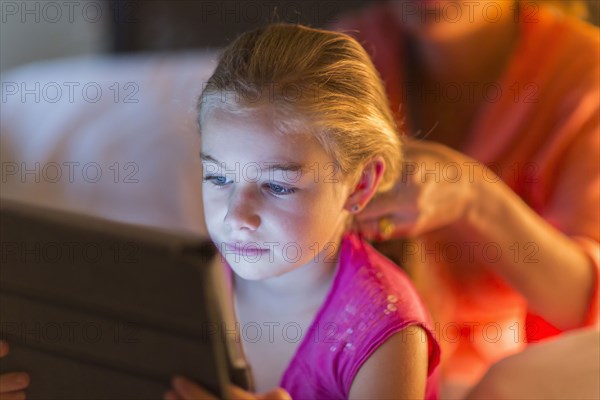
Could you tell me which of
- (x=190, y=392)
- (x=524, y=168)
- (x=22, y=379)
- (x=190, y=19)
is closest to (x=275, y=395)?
(x=190, y=392)

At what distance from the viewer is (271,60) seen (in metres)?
0.55

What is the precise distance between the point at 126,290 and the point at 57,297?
0.19 feet

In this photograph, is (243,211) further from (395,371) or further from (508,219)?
(508,219)

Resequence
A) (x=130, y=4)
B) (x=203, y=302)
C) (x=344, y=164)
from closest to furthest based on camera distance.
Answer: (x=203, y=302) → (x=344, y=164) → (x=130, y=4)

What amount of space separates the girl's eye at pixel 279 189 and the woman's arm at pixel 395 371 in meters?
0.13

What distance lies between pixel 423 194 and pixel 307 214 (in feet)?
0.56

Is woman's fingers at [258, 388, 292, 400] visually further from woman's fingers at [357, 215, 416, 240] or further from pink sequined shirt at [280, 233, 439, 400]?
woman's fingers at [357, 215, 416, 240]

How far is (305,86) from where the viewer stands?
54cm

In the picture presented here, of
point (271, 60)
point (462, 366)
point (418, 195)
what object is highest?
point (271, 60)

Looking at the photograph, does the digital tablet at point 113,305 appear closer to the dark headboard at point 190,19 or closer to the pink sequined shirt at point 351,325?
the pink sequined shirt at point 351,325

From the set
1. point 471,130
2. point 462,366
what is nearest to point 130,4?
point 471,130

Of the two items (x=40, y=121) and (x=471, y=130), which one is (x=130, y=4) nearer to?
(x=40, y=121)

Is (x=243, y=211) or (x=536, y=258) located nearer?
(x=243, y=211)

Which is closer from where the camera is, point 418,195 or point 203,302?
point 203,302
